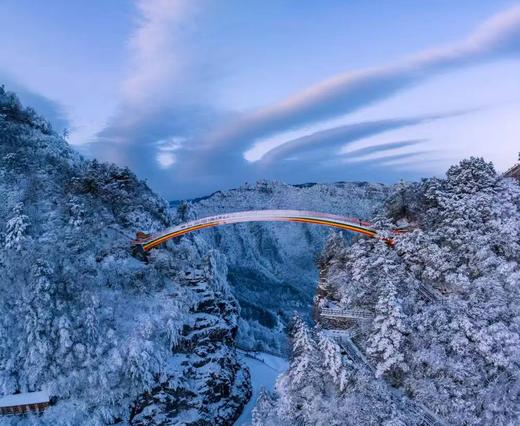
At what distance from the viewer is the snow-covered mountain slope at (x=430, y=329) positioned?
2661 cm

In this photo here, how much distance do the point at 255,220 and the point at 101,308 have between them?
18.7 m

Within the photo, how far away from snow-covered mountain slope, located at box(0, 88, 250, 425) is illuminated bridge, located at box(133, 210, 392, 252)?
1839 mm

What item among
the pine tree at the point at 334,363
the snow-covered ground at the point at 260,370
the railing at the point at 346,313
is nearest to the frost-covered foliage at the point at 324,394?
the pine tree at the point at 334,363

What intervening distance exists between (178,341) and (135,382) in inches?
225

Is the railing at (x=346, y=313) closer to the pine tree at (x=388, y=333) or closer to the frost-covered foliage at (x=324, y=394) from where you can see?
the pine tree at (x=388, y=333)

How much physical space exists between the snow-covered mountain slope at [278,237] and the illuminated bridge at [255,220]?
60.3 meters

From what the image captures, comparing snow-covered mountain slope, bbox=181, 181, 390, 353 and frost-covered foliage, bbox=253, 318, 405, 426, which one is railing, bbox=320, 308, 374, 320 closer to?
frost-covered foliage, bbox=253, 318, 405, 426

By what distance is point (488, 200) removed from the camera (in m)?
33.5

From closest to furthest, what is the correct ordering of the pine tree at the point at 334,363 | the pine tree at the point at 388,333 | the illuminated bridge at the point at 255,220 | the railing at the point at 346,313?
the pine tree at the point at 334,363, the pine tree at the point at 388,333, the railing at the point at 346,313, the illuminated bridge at the point at 255,220

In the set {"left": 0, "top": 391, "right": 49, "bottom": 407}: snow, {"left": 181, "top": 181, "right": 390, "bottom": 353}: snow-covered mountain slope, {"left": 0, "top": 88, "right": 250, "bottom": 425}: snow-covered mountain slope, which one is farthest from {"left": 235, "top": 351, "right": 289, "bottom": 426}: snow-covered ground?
{"left": 181, "top": 181, "right": 390, "bottom": 353}: snow-covered mountain slope

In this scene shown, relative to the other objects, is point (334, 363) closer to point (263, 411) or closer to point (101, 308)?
point (263, 411)

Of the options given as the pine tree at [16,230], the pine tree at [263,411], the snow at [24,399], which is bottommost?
the pine tree at [263,411]

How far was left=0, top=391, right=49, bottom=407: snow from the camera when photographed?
3434 cm

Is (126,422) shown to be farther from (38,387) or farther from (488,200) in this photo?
(488,200)
